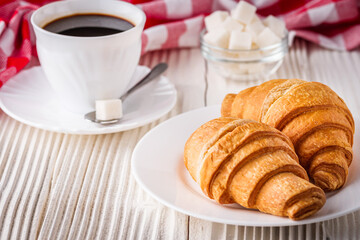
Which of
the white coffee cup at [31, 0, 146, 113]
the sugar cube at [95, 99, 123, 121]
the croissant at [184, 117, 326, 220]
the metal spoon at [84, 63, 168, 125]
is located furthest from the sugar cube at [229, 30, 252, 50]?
the croissant at [184, 117, 326, 220]

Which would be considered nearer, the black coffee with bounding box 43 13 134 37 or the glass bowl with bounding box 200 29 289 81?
the black coffee with bounding box 43 13 134 37

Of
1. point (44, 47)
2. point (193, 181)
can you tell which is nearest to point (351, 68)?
point (193, 181)

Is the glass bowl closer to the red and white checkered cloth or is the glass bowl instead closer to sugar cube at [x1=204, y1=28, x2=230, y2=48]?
sugar cube at [x1=204, y1=28, x2=230, y2=48]

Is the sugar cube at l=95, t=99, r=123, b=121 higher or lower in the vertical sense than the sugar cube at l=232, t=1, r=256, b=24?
lower

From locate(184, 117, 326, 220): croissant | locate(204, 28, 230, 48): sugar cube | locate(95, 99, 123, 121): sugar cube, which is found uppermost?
locate(184, 117, 326, 220): croissant

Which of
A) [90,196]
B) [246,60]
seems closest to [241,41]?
[246,60]

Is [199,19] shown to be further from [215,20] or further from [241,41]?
[241,41]

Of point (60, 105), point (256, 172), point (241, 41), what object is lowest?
point (60, 105)

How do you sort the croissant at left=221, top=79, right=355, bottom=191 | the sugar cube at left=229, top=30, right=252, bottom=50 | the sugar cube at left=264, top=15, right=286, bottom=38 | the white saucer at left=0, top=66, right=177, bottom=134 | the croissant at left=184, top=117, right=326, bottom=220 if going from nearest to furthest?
the croissant at left=184, top=117, right=326, bottom=220 → the croissant at left=221, top=79, right=355, bottom=191 → the white saucer at left=0, top=66, right=177, bottom=134 → the sugar cube at left=229, top=30, right=252, bottom=50 → the sugar cube at left=264, top=15, right=286, bottom=38
